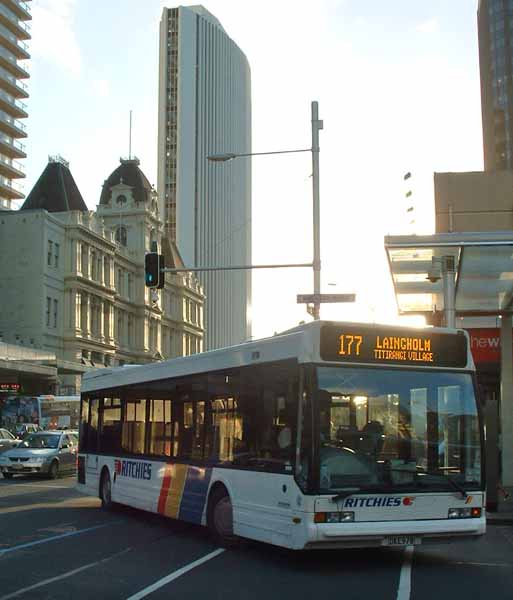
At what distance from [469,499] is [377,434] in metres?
1.34

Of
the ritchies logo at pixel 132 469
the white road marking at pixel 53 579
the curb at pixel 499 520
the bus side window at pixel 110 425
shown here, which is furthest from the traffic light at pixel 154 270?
the white road marking at pixel 53 579

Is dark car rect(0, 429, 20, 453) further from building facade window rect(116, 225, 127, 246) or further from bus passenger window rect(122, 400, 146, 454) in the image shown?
building facade window rect(116, 225, 127, 246)

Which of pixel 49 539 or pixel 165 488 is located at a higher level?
pixel 165 488

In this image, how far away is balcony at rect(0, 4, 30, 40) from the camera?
90438 millimetres

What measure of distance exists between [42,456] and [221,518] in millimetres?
17437

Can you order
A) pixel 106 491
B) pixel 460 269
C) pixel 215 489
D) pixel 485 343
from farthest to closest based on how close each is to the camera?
pixel 485 343, pixel 460 269, pixel 106 491, pixel 215 489

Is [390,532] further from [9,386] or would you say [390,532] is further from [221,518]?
[9,386]

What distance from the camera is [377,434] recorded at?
32.1 ft

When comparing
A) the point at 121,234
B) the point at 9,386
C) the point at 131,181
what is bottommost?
the point at 9,386

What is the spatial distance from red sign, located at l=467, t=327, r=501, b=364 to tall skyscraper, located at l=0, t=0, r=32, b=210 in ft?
237

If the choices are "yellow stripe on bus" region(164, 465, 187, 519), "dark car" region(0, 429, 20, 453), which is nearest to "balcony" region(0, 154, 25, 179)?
"dark car" region(0, 429, 20, 453)

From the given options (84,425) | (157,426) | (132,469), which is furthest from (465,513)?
(84,425)

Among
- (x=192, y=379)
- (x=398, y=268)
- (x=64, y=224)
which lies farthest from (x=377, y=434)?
(x=64, y=224)

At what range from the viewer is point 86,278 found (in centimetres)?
7919
